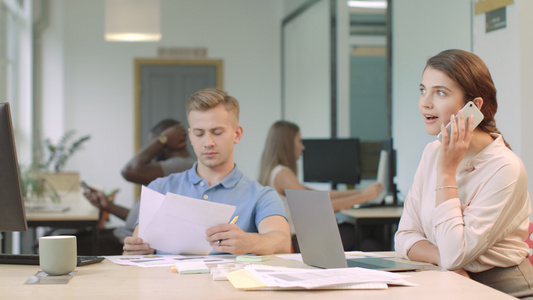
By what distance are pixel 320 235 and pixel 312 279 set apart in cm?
25

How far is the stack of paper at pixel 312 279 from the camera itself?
4.57 ft

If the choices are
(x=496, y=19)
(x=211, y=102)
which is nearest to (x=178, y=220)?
(x=211, y=102)

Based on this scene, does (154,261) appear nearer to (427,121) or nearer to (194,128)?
(194,128)

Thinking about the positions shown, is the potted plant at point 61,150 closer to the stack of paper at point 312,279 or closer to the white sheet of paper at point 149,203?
the white sheet of paper at point 149,203

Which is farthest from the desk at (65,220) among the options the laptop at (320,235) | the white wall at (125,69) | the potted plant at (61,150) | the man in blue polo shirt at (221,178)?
the white wall at (125,69)

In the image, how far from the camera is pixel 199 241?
6.45 feet

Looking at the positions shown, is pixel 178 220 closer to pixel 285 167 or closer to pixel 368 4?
pixel 285 167

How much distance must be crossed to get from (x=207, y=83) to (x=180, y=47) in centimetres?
67

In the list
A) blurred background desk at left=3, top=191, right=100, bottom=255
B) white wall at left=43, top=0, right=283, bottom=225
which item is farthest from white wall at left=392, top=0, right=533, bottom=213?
white wall at left=43, top=0, right=283, bottom=225

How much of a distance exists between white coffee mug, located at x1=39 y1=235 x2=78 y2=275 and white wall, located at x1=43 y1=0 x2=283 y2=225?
24.3 ft

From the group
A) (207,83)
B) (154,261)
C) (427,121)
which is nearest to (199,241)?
(154,261)

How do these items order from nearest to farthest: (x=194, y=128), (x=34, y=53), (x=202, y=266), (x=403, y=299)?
(x=403, y=299) < (x=202, y=266) < (x=194, y=128) < (x=34, y=53)

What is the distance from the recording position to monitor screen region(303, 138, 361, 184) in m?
5.46

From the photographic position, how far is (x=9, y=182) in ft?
5.65
